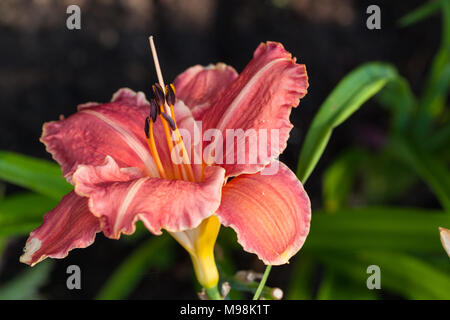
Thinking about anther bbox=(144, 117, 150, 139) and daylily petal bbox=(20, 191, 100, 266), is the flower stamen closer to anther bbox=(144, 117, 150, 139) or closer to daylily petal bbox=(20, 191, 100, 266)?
anther bbox=(144, 117, 150, 139)

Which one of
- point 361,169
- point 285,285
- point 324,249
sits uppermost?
point 361,169

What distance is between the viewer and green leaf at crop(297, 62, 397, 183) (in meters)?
0.85

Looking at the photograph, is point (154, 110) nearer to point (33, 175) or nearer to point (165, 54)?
point (33, 175)

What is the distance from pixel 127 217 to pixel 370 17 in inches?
62.4

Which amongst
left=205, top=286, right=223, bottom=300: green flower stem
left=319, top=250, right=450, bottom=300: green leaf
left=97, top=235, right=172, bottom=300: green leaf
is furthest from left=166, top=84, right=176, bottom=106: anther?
left=97, top=235, right=172, bottom=300: green leaf

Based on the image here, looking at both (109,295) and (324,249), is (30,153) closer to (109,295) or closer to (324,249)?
(109,295)

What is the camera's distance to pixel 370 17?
1.85 meters

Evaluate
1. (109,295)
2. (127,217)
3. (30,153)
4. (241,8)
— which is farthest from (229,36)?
(127,217)

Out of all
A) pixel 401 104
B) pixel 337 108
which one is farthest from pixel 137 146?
pixel 401 104

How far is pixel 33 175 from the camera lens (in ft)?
3.93

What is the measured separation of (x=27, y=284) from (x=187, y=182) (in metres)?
1.04

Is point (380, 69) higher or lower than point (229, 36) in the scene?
lower

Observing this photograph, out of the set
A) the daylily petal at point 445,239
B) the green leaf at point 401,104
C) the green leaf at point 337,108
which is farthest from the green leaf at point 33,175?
the green leaf at point 401,104

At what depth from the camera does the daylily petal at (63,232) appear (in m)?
Result: 0.70
